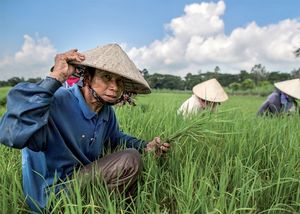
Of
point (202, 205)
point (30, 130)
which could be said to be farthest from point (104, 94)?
point (202, 205)

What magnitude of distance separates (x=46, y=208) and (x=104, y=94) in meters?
0.57

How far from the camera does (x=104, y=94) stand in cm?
189

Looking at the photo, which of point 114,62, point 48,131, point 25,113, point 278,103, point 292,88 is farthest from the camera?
point 278,103

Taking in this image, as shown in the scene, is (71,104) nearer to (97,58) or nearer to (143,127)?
(97,58)

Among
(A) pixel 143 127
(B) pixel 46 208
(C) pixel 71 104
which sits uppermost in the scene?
(C) pixel 71 104

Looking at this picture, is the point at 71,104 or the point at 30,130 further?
the point at 71,104

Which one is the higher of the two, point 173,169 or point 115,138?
point 115,138

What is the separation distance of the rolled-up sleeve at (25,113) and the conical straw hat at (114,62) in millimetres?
283

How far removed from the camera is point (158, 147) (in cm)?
220

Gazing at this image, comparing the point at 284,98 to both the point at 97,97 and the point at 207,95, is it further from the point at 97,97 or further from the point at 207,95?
the point at 97,97

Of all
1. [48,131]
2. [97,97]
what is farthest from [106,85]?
[48,131]

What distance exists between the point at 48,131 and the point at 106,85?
0.35m

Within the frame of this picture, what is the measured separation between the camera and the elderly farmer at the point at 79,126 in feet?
5.85

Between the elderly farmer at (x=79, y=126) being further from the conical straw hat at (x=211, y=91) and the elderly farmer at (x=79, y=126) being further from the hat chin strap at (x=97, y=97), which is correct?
the conical straw hat at (x=211, y=91)
